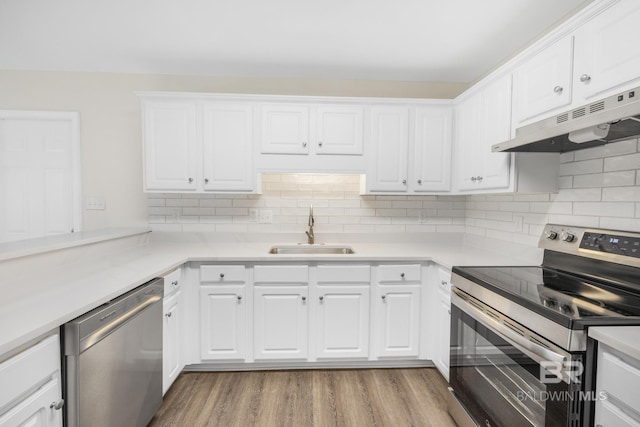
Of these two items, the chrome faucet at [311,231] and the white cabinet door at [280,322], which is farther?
the chrome faucet at [311,231]

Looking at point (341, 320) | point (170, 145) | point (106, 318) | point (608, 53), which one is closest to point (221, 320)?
point (341, 320)

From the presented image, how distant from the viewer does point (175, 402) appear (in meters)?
2.00

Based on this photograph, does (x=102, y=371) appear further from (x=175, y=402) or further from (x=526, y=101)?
(x=526, y=101)

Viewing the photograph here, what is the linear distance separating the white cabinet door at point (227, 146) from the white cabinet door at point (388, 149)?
103 centimetres

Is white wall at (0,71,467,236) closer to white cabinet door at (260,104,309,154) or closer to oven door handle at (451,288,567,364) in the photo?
white cabinet door at (260,104,309,154)

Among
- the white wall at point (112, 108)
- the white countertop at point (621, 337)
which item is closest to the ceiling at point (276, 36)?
the white wall at point (112, 108)

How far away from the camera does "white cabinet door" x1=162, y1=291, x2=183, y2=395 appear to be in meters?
1.95

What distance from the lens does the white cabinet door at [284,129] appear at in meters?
2.59

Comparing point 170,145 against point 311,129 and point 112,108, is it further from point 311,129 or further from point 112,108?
point 311,129

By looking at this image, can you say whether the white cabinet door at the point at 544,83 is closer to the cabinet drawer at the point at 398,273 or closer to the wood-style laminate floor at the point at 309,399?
the cabinet drawer at the point at 398,273

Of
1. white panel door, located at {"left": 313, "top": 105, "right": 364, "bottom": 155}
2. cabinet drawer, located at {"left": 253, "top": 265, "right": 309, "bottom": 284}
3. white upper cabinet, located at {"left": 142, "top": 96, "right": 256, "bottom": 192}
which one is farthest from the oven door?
white upper cabinet, located at {"left": 142, "top": 96, "right": 256, "bottom": 192}

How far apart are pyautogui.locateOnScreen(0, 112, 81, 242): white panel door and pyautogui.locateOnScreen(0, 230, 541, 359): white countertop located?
0.89 m

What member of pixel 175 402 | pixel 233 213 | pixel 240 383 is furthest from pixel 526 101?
pixel 175 402

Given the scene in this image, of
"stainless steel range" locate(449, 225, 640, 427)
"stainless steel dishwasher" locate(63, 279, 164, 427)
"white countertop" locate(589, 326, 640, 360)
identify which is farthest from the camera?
"stainless steel dishwasher" locate(63, 279, 164, 427)
